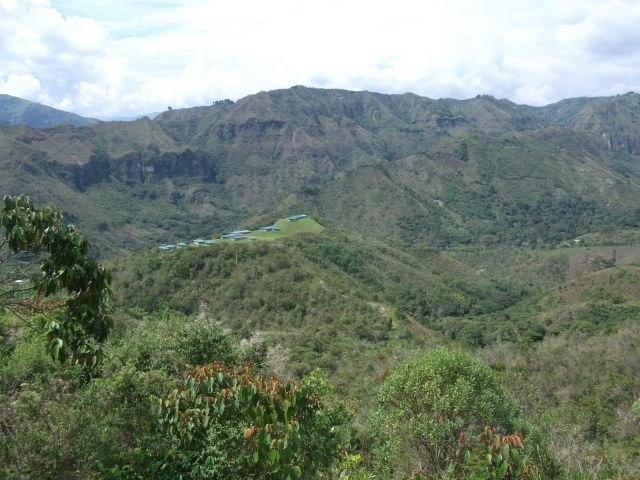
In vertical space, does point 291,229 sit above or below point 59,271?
below

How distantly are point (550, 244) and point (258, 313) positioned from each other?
14441 cm

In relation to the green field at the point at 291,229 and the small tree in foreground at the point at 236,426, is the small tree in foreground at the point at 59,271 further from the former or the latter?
the green field at the point at 291,229

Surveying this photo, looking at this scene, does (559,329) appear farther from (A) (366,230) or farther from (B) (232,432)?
(A) (366,230)

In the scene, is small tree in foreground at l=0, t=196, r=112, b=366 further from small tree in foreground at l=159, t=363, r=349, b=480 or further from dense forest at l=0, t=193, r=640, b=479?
small tree in foreground at l=159, t=363, r=349, b=480

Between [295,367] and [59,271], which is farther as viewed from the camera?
[295,367]

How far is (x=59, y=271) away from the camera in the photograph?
22.2 ft

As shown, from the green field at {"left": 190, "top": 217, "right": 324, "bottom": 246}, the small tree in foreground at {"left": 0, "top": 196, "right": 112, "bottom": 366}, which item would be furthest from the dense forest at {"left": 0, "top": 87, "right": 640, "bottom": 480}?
the green field at {"left": 190, "top": 217, "right": 324, "bottom": 246}

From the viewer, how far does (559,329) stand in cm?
7681

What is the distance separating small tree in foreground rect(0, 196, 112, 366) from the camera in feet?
21.9

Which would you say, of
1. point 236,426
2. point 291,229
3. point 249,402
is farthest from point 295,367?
point 291,229

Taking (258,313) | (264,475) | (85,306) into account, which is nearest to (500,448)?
(264,475)

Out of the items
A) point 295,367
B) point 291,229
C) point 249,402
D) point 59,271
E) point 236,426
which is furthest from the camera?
point 291,229

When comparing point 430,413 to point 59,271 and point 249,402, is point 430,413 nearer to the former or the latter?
point 249,402

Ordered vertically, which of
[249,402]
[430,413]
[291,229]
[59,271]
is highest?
[59,271]
